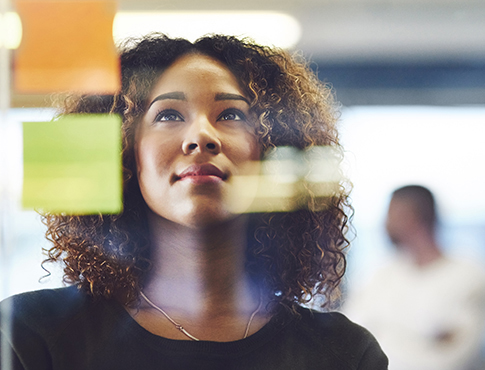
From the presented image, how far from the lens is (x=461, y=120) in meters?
1.22

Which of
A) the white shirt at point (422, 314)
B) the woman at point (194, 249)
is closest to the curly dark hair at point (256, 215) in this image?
the woman at point (194, 249)

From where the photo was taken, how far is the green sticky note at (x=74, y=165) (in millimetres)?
1029

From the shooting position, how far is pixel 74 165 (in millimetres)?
1024

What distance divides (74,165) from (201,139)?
31 cm

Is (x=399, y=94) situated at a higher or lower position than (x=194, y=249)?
higher

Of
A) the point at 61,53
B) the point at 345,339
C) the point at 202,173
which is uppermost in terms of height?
the point at 61,53

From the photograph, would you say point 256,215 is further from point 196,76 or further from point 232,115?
point 196,76

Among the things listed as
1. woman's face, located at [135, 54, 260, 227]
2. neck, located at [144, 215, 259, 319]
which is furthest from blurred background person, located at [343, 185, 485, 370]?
woman's face, located at [135, 54, 260, 227]

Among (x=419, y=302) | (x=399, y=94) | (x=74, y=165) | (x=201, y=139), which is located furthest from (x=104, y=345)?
(x=399, y=94)

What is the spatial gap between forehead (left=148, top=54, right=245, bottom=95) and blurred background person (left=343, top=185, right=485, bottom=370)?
1.76ft

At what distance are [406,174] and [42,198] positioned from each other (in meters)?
0.92

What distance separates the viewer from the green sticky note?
1.03 metres

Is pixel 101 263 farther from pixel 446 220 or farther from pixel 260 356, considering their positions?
pixel 446 220

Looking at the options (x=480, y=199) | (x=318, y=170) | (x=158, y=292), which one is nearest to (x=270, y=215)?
(x=318, y=170)
